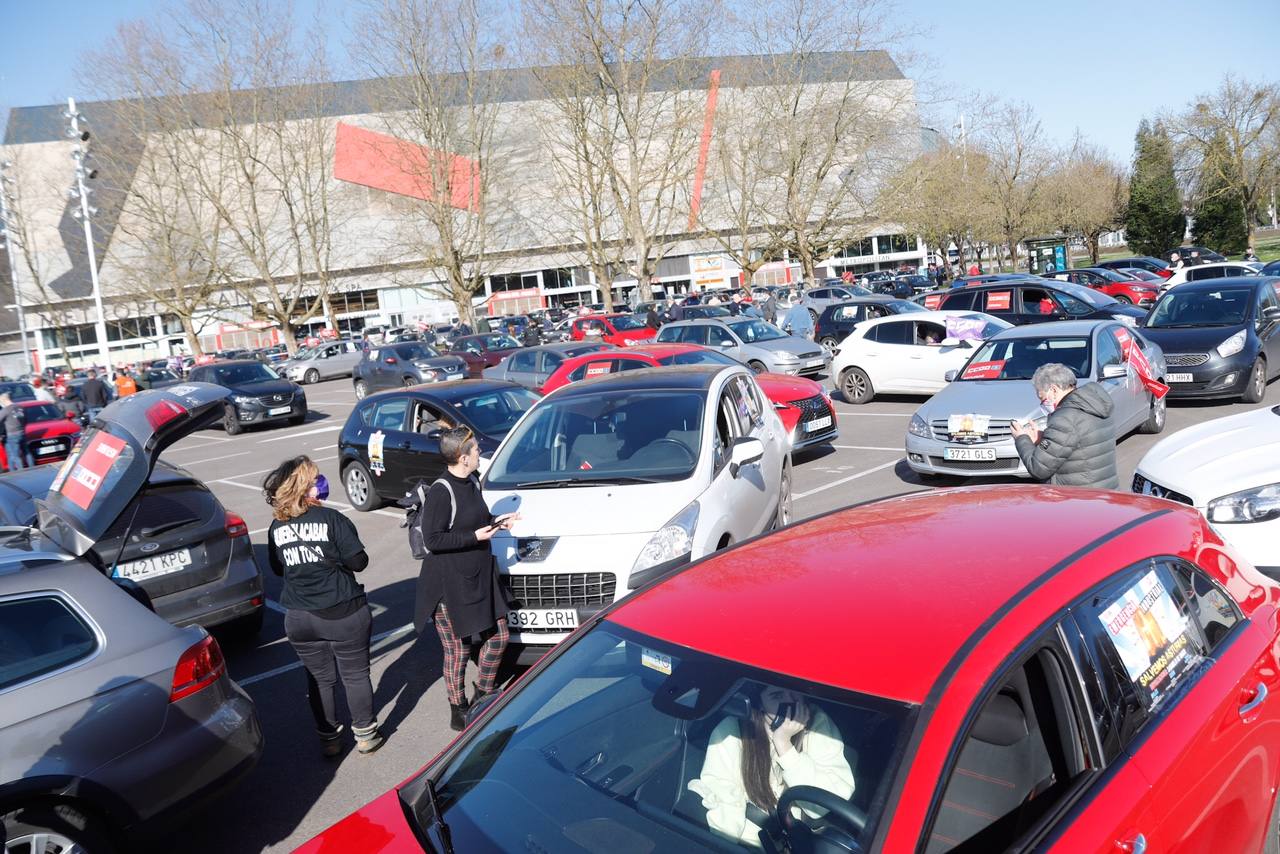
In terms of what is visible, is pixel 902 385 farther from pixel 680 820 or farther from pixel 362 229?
pixel 362 229

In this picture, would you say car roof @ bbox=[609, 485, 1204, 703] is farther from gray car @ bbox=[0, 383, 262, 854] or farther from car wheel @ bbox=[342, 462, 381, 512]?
car wheel @ bbox=[342, 462, 381, 512]

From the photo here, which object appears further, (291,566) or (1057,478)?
(1057,478)

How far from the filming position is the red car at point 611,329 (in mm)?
31281

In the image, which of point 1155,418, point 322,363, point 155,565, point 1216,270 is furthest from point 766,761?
point 322,363

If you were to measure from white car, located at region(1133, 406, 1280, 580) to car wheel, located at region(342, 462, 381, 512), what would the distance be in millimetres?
8913

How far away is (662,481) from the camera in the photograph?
5.98 metres

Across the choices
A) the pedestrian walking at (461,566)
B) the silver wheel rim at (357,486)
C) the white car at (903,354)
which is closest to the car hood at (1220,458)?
the pedestrian walking at (461,566)

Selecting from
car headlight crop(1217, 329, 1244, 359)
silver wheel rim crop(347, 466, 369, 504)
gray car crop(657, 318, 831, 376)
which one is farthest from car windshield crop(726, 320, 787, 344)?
silver wheel rim crop(347, 466, 369, 504)

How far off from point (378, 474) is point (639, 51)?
2576 centimetres

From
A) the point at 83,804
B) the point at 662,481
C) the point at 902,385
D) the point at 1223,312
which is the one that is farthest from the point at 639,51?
the point at 83,804

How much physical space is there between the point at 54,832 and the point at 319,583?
5.27 feet

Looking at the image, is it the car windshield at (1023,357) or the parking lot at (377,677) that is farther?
the car windshield at (1023,357)

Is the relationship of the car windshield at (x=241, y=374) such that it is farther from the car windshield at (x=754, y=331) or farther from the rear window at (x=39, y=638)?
the rear window at (x=39, y=638)

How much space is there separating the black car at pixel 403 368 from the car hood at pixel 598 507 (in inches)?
773
